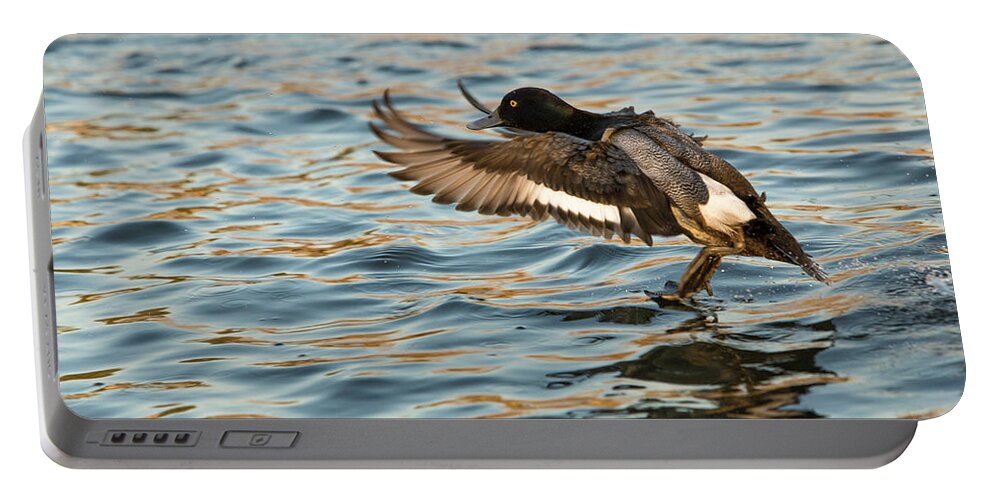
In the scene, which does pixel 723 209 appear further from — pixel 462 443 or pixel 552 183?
pixel 462 443

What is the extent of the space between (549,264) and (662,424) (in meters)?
0.46

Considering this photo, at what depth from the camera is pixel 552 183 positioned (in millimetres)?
3588

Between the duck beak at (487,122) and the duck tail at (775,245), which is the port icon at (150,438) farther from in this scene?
the duck tail at (775,245)

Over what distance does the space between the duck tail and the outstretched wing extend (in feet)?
0.54

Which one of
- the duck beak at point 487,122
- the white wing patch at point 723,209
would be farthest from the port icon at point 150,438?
the white wing patch at point 723,209

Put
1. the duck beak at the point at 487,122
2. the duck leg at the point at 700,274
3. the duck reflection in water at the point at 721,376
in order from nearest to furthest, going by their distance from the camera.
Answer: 1. the duck reflection in water at the point at 721,376
2. the duck leg at the point at 700,274
3. the duck beak at the point at 487,122


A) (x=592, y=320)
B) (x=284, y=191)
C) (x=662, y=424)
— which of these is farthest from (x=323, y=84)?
(x=662, y=424)

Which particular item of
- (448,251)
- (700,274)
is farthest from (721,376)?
(448,251)

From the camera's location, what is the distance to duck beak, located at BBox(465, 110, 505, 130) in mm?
3756

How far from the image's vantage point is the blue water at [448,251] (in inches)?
130

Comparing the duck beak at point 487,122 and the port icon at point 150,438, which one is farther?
the duck beak at point 487,122

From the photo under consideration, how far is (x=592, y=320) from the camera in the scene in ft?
11.3

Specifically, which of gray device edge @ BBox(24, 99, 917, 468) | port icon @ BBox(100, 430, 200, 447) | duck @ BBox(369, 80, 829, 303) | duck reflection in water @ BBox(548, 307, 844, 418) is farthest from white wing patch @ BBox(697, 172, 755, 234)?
port icon @ BBox(100, 430, 200, 447)

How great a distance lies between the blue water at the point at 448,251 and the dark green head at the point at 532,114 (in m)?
0.06
